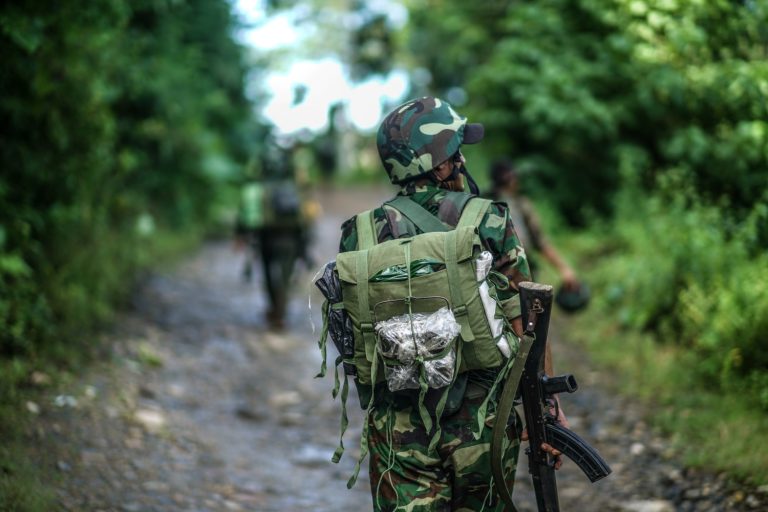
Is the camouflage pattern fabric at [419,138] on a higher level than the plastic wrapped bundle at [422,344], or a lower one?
higher

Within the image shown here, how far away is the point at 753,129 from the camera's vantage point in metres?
5.16

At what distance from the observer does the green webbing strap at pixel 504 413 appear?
3006 mm

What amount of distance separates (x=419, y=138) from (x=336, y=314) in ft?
2.55

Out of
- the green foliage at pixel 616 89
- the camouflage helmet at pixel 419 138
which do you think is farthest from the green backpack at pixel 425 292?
the green foliage at pixel 616 89

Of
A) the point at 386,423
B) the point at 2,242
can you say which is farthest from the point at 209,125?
the point at 386,423

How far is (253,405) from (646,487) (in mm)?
3647

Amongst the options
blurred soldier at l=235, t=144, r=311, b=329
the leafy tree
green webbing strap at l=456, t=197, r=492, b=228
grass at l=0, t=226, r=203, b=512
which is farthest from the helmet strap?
blurred soldier at l=235, t=144, r=311, b=329

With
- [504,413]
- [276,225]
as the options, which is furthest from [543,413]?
[276,225]

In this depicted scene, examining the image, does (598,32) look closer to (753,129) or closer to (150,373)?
(753,129)

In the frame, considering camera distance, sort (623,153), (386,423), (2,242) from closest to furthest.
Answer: (386,423) < (2,242) < (623,153)

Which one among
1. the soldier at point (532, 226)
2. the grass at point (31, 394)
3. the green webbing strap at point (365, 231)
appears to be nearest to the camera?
the green webbing strap at point (365, 231)

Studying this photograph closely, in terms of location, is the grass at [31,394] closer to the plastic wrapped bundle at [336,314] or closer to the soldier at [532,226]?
the plastic wrapped bundle at [336,314]

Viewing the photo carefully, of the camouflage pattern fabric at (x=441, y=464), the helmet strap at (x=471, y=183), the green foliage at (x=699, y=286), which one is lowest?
the camouflage pattern fabric at (x=441, y=464)

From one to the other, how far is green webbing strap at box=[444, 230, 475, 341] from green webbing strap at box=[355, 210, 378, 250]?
0.34 metres
